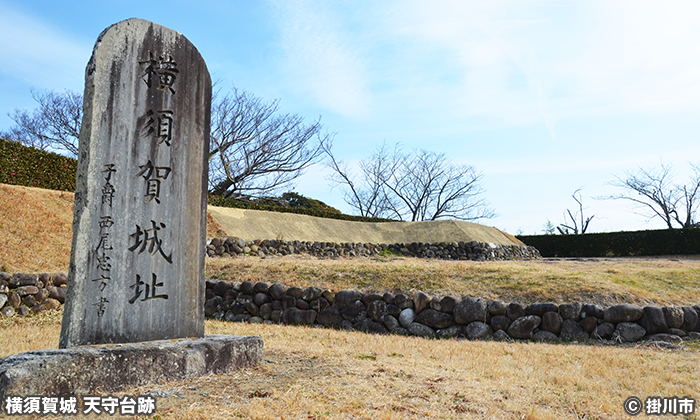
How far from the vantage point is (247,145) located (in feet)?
80.6

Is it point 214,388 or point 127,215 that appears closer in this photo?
point 214,388

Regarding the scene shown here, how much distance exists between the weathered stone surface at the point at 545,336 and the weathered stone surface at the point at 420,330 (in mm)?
1671

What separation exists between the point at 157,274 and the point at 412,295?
5.02 metres

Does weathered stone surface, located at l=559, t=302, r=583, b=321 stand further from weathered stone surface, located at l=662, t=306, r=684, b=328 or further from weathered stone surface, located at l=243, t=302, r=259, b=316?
weathered stone surface, located at l=243, t=302, r=259, b=316

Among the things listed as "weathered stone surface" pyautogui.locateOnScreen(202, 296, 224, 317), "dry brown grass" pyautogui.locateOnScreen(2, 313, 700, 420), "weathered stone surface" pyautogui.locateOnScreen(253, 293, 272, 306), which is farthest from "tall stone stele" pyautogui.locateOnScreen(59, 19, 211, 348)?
"weathered stone surface" pyautogui.locateOnScreen(202, 296, 224, 317)

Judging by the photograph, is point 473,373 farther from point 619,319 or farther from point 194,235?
point 619,319

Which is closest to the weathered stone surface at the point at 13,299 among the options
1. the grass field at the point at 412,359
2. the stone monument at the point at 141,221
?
the grass field at the point at 412,359

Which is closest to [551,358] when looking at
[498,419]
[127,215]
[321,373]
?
[498,419]

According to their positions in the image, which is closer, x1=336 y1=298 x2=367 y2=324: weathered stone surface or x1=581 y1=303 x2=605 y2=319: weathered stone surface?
x1=581 y1=303 x2=605 y2=319: weathered stone surface

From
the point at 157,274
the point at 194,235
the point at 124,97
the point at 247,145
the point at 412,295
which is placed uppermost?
the point at 247,145

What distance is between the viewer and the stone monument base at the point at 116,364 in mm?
3348

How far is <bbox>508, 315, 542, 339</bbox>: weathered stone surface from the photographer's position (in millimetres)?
7434

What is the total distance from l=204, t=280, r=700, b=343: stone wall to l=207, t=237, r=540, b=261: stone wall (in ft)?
17.3

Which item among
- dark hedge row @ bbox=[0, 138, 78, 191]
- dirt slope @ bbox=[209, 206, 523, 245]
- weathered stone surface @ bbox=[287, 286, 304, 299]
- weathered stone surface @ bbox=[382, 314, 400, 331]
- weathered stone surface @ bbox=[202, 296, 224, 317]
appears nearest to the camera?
weathered stone surface @ bbox=[382, 314, 400, 331]
